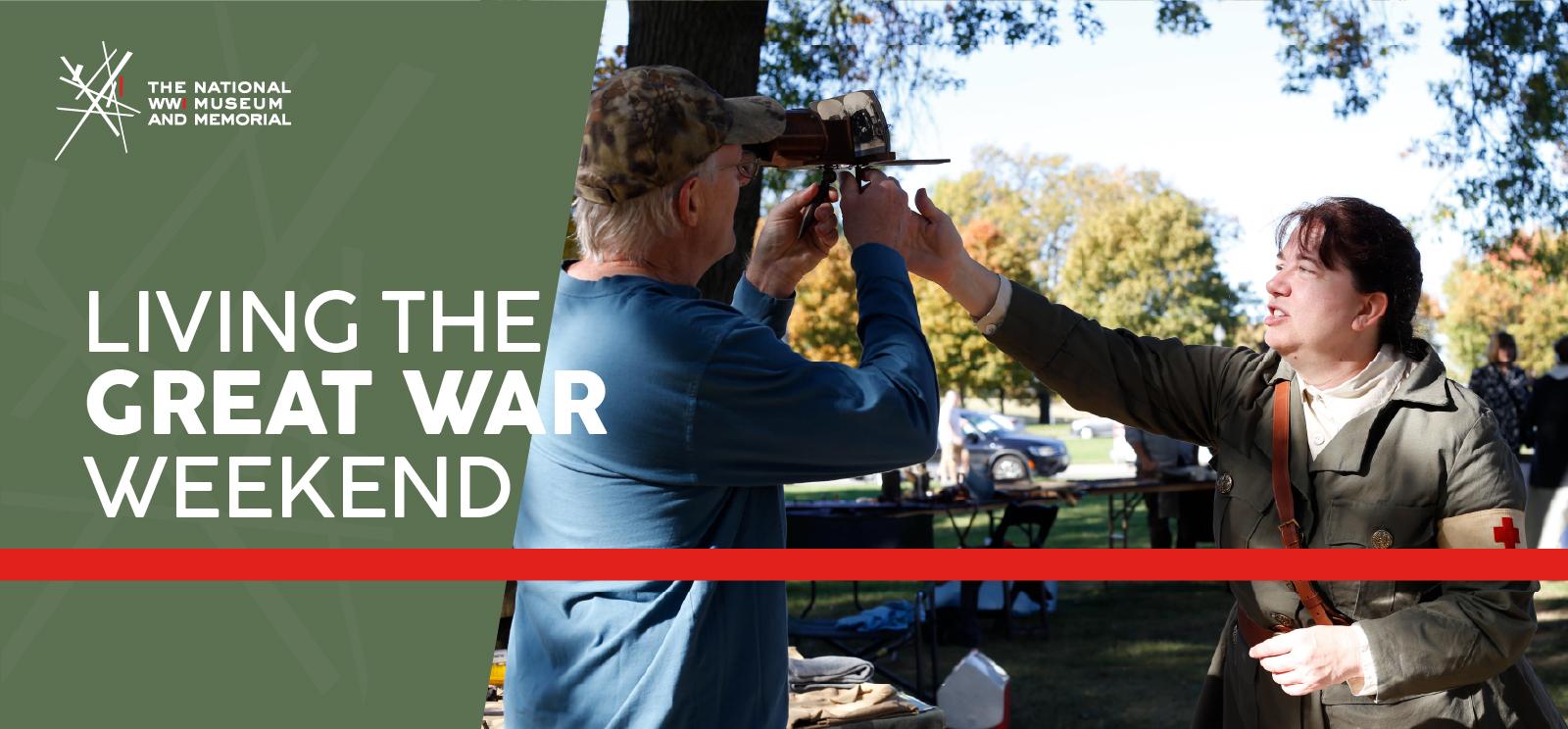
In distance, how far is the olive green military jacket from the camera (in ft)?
6.92

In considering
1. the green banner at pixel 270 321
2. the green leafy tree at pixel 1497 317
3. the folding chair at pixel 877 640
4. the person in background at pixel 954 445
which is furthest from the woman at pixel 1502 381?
the green leafy tree at pixel 1497 317

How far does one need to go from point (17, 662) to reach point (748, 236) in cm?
309

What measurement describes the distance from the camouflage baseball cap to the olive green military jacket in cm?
81

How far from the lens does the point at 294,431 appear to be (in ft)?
18.1

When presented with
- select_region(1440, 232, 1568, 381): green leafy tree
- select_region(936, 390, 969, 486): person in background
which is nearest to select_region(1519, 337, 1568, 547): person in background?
select_region(936, 390, 969, 486): person in background

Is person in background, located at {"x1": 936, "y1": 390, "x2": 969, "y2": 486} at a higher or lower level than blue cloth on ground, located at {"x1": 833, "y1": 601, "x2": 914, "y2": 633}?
higher

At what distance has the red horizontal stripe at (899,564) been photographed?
213 cm

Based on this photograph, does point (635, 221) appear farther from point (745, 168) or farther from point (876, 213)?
point (876, 213)

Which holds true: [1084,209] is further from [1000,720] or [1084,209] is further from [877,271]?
[877,271]

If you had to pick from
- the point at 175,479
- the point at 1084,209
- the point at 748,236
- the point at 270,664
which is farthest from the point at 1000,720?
the point at 1084,209

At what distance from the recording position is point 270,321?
5.41m

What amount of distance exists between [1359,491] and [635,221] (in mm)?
1250

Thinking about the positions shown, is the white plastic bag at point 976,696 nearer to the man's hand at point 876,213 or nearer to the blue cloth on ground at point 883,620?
the blue cloth on ground at point 883,620

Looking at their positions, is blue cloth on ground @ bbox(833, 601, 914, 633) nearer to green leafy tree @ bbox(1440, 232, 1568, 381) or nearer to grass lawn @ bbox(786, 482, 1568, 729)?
grass lawn @ bbox(786, 482, 1568, 729)
